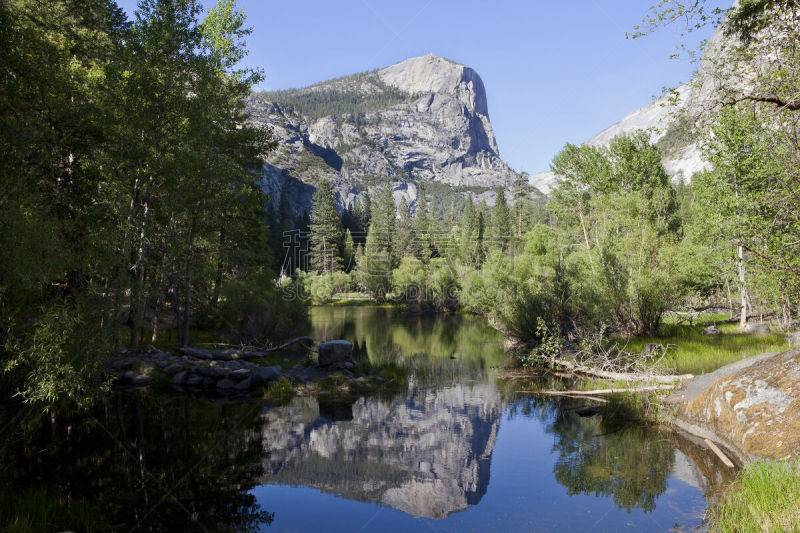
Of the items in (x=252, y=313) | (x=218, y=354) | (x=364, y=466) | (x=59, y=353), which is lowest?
(x=364, y=466)

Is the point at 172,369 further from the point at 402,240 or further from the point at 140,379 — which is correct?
the point at 402,240

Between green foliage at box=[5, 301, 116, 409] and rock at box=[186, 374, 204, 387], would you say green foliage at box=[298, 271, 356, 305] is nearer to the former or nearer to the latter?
rock at box=[186, 374, 204, 387]

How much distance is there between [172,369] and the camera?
19.2 m

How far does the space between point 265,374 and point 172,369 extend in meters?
4.08

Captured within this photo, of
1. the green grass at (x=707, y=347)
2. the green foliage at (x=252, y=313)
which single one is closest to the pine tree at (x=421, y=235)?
the green foliage at (x=252, y=313)

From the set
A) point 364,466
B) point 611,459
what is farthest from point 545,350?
point 364,466

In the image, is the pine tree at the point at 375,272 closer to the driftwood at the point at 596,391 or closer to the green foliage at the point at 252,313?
the green foliage at the point at 252,313

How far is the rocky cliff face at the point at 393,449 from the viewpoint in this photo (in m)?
9.47

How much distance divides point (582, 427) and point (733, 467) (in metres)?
4.13

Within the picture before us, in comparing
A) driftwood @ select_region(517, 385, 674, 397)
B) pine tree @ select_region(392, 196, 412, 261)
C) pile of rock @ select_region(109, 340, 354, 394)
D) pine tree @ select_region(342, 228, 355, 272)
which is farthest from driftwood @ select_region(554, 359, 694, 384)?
pine tree @ select_region(342, 228, 355, 272)

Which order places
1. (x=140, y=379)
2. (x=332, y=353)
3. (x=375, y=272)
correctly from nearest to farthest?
(x=140, y=379), (x=332, y=353), (x=375, y=272)

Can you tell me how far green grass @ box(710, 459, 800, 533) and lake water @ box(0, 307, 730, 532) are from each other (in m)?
0.64

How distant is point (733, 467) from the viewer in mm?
8758

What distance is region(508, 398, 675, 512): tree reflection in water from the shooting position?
8.67m
